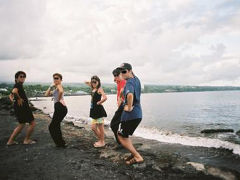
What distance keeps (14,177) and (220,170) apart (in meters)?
5.34

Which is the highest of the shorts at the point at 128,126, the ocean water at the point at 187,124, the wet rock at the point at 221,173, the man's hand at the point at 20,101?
the man's hand at the point at 20,101

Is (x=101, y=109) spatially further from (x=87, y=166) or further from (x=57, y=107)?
(x=87, y=166)

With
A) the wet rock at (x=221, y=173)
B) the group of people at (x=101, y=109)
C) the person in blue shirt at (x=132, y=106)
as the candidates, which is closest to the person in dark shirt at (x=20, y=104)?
the group of people at (x=101, y=109)

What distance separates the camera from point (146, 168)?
574 cm

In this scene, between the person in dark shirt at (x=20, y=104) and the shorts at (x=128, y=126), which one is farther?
the person in dark shirt at (x=20, y=104)

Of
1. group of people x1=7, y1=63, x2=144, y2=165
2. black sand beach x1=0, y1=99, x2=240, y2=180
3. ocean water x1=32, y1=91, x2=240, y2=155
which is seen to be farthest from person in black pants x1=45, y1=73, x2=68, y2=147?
ocean water x1=32, y1=91, x2=240, y2=155

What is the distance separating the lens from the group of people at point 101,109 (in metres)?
5.45

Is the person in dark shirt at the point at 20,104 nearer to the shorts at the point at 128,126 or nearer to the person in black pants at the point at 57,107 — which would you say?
the person in black pants at the point at 57,107

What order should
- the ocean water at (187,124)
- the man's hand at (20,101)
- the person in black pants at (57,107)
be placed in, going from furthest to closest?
the ocean water at (187,124) < the man's hand at (20,101) < the person in black pants at (57,107)

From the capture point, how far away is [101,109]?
775cm

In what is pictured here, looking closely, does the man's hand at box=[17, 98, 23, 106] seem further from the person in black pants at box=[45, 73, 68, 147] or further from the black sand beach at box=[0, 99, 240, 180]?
the black sand beach at box=[0, 99, 240, 180]

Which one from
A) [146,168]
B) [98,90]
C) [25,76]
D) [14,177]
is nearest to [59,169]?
[14,177]

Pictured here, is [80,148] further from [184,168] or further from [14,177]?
[184,168]

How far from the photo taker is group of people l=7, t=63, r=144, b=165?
5.45m
